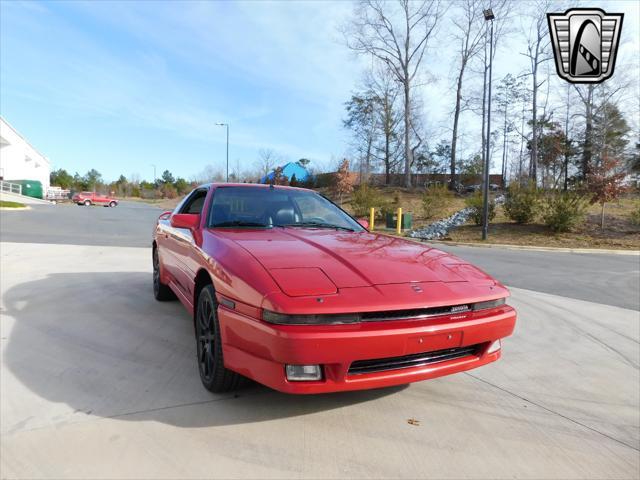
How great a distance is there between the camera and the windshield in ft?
10.7

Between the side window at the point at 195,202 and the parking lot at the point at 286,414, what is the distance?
1.11 metres

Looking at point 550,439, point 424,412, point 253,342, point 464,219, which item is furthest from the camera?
point 464,219

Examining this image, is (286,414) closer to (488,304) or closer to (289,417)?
(289,417)

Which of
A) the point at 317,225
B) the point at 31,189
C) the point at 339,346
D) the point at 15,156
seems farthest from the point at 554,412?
the point at 15,156

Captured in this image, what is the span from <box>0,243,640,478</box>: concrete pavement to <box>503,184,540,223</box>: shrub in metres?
16.0

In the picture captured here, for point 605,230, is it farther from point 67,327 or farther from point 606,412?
point 67,327

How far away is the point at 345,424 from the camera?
225 centimetres

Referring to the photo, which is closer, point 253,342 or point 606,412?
point 253,342

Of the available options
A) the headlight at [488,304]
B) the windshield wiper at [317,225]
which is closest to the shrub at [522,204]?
the windshield wiper at [317,225]

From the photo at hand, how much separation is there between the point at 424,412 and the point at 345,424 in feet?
1.69

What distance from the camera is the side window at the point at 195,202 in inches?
149

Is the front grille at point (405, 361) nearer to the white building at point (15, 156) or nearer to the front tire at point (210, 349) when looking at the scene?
the front tire at point (210, 349)

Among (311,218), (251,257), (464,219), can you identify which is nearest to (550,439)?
(251,257)

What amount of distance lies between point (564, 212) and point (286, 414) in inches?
701
